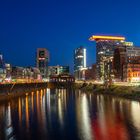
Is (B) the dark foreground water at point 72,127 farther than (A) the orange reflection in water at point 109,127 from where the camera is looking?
Yes

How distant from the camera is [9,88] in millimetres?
129375

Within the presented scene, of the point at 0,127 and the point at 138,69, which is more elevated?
the point at 138,69

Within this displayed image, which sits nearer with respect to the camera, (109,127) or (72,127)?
(109,127)

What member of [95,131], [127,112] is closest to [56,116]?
[127,112]

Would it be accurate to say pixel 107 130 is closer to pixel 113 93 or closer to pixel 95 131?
pixel 95 131

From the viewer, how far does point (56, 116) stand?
63.6m

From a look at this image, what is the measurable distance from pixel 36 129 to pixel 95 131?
7.97m

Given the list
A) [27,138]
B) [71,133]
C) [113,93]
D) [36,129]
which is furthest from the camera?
[113,93]

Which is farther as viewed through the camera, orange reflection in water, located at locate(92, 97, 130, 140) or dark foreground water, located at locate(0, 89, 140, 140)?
dark foreground water, located at locate(0, 89, 140, 140)

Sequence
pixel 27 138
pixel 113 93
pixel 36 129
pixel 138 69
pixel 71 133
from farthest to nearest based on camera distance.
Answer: pixel 138 69 < pixel 113 93 < pixel 36 129 < pixel 71 133 < pixel 27 138

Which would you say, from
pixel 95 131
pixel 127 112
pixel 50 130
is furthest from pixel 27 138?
pixel 127 112

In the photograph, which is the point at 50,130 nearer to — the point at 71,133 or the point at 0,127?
the point at 71,133

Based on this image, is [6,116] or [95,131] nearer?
[95,131]

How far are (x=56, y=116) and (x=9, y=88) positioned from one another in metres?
68.5
